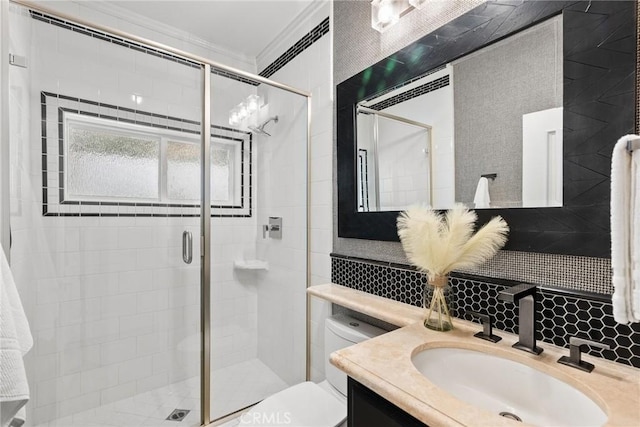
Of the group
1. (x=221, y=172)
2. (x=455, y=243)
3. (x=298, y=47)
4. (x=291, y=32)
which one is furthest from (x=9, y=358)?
(x=291, y=32)

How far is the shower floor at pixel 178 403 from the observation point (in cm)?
159

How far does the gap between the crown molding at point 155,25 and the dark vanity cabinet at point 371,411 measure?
7.88ft

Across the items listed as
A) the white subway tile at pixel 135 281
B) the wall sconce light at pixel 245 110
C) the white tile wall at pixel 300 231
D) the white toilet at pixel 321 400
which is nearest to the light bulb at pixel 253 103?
the wall sconce light at pixel 245 110

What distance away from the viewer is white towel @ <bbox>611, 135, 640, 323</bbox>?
0.55 meters

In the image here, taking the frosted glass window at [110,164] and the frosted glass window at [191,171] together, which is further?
the frosted glass window at [191,171]

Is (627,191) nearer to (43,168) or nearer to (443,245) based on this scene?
(443,245)

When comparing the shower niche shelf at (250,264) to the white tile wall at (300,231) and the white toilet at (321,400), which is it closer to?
the white tile wall at (300,231)

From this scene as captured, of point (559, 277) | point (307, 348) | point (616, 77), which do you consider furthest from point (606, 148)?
point (307, 348)

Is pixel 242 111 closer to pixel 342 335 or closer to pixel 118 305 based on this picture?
pixel 118 305

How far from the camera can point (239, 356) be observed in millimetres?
1919

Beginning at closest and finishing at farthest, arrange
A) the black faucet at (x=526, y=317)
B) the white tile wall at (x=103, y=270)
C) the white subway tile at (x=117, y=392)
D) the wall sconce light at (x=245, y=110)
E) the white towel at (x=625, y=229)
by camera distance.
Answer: the white towel at (x=625, y=229) → the black faucet at (x=526, y=317) → the white tile wall at (x=103, y=270) → the white subway tile at (x=117, y=392) → the wall sconce light at (x=245, y=110)

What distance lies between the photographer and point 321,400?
1250 millimetres

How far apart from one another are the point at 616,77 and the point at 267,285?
6.23ft

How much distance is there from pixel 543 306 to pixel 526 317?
92 mm
